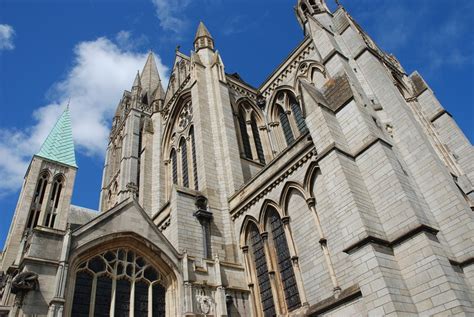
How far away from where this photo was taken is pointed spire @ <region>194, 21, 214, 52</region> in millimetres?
22469

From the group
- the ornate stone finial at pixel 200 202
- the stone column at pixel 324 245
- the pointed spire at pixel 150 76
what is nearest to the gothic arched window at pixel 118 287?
the ornate stone finial at pixel 200 202

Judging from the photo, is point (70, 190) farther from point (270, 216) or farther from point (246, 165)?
point (270, 216)

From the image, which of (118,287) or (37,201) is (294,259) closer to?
(118,287)

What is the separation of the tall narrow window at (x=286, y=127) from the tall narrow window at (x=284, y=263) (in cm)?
678

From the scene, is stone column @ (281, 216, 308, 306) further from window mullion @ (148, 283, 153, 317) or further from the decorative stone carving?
window mullion @ (148, 283, 153, 317)

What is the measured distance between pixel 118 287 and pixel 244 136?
417 inches

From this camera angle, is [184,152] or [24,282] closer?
[24,282]

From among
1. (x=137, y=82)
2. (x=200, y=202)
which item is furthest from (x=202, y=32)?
(x=137, y=82)

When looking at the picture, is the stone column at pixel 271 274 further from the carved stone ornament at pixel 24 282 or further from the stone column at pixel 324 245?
the carved stone ornament at pixel 24 282

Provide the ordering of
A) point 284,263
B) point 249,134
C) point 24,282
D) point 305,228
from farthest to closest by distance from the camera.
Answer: point 249,134 < point 284,263 < point 305,228 < point 24,282

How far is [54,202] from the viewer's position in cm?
3634

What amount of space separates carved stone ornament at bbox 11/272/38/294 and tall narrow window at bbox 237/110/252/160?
→ 440 inches

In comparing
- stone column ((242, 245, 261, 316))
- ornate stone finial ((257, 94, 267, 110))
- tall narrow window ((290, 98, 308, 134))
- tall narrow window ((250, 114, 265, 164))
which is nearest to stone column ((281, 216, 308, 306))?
stone column ((242, 245, 261, 316))

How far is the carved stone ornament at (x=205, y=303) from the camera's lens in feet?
37.3
